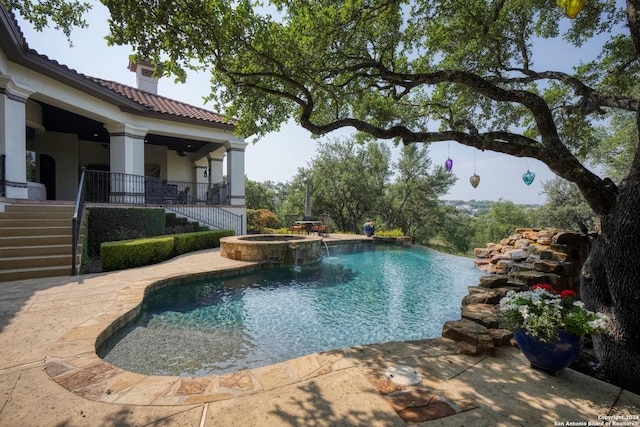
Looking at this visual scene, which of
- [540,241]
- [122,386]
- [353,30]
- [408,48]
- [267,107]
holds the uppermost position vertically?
[408,48]

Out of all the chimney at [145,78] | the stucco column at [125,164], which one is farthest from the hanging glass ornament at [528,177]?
the chimney at [145,78]

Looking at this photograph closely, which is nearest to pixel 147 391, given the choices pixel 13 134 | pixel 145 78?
pixel 13 134

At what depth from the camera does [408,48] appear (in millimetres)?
6203

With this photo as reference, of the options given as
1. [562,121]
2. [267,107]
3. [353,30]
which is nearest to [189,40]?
[267,107]

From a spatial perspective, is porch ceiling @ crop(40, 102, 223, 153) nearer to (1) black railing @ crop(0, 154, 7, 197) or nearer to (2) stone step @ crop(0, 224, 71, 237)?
(1) black railing @ crop(0, 154, 7, 197)

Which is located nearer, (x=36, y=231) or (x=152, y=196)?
(x=36, y=231)

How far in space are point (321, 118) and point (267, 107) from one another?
1.59 metres

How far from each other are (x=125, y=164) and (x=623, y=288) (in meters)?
13.4

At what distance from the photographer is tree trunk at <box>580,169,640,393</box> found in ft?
8.16

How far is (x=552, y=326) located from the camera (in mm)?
2342

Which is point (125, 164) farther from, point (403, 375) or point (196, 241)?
point (403, 375)

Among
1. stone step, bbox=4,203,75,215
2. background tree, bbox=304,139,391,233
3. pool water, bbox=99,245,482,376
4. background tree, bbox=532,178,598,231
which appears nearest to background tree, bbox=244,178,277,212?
background tree, bbox=304,139,391,233

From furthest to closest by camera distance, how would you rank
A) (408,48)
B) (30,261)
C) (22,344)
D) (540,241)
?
(540,241) → (408,48) → (30,261) → (22,344)

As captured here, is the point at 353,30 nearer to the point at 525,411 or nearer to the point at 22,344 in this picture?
the point at 525,411
